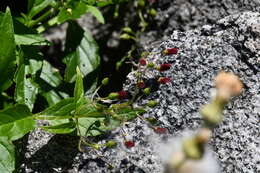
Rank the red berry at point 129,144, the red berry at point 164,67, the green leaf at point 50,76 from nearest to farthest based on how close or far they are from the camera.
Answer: the red berry at point 129,144
the red berry at point 164,67
the green leaf at point 50,76

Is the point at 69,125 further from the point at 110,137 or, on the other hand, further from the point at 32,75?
the point at 32,75

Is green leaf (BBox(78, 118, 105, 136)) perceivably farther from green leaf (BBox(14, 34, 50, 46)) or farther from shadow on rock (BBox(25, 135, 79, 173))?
green leaf (BBox(14, 34, 50, 46))

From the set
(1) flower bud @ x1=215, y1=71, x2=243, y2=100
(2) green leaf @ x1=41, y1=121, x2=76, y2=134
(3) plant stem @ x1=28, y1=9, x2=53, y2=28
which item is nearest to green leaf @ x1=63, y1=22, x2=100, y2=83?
(3) plant stem @ x1=28, y1=9, x2=53, y2=28

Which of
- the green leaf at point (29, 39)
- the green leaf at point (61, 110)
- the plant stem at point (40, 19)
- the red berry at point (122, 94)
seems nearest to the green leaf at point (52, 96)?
the green leaf at point (29, 39)

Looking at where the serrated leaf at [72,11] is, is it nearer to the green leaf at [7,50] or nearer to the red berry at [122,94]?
the green leaf at [7,50]

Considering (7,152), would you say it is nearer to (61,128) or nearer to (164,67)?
(61,128)
